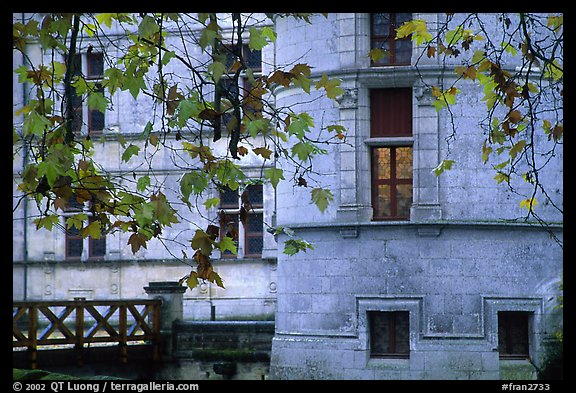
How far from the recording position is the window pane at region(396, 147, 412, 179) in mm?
17828

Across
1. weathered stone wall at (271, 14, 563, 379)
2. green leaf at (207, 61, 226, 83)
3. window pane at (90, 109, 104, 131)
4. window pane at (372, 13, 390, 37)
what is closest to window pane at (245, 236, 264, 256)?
window pane at (90, 109, 104, 131)

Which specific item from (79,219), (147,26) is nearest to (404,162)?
(79,219)

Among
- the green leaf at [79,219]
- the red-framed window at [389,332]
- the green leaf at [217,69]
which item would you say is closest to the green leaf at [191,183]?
the green leaf at [217,69]

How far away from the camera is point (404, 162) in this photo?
1786 cm

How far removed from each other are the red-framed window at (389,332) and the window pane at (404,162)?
7.12 feet

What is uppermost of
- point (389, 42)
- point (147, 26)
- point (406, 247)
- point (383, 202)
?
point (389, 42)

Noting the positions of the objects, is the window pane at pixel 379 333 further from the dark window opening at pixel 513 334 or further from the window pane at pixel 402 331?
the dark window opening at pixel 513 334

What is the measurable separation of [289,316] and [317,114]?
10.8ft

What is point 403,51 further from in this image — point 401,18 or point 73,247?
point 73,247

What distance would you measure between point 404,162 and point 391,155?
235 millimetres

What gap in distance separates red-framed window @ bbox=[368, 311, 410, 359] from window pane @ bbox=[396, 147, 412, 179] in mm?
2169

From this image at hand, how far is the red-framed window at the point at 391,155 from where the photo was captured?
58.4 ft
